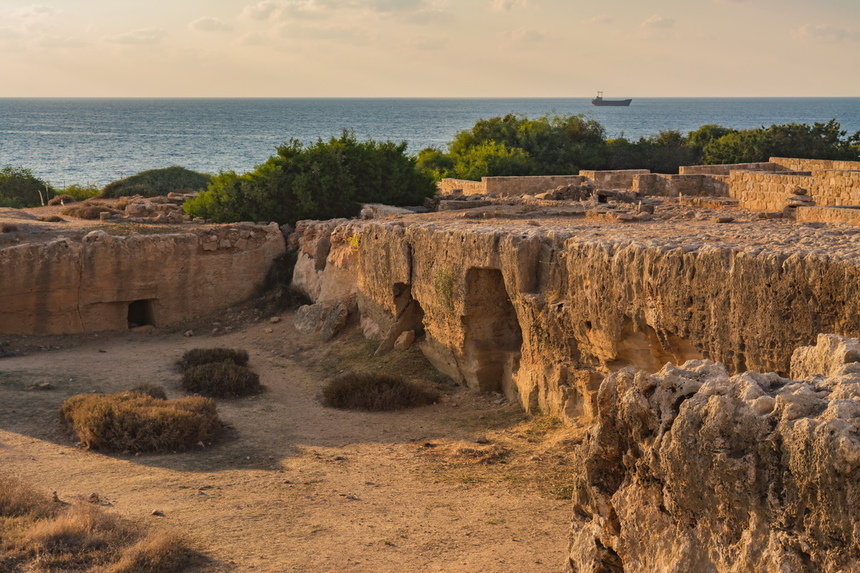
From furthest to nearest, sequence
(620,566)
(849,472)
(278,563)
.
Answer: (278,563) < (620,566) < (849,472)

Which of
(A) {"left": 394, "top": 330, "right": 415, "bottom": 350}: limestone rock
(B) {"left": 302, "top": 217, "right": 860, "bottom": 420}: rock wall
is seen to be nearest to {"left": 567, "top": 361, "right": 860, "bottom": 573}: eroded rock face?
(B) {"left": 302, "top": 217, "right": 860, "bottom": 420}: rock wall

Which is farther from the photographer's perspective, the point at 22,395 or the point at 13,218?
the point at 13,218

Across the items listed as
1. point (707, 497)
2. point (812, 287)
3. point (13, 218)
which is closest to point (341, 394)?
point (812, 287)

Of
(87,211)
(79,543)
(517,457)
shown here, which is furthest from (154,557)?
(87,211)

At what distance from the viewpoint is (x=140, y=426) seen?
10.4 meters

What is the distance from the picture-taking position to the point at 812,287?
7191 mm

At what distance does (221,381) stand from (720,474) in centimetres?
986

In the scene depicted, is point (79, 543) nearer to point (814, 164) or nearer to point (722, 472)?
point (722, 472)

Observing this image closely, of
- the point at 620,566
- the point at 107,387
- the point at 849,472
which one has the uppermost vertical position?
the point at 849,472

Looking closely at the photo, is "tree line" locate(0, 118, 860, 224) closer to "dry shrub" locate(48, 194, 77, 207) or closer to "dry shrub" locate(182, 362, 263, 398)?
"dry shrub" locate(48, 194, 77, 207)

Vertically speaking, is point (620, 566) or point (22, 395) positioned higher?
point (620, 566)

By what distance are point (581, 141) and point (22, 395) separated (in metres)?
29.9

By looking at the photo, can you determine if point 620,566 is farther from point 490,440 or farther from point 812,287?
point 490,440

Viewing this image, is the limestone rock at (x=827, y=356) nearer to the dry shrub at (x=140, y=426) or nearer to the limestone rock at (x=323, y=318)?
the dry shrub at (x=140, y=426)
